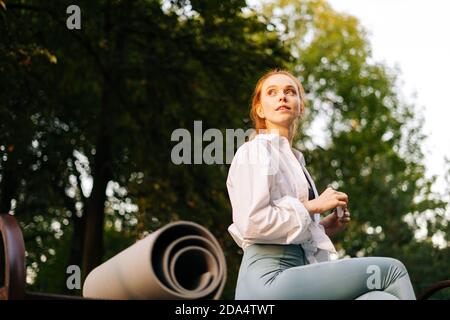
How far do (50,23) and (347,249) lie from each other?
11636mm

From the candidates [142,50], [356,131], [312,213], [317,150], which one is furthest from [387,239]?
[312,213]

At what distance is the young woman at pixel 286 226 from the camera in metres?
2.23

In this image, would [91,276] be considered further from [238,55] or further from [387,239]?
[387,239]

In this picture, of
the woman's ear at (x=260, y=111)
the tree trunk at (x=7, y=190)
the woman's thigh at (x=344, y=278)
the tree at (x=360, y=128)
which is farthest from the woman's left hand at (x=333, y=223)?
the tree at (x=360, y=128)

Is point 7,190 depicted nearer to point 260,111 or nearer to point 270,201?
point 260,111

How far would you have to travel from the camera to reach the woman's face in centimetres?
282

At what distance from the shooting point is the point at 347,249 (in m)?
22.1

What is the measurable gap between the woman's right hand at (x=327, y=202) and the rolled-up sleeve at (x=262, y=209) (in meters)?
0.04

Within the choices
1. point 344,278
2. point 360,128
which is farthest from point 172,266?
point 360,128

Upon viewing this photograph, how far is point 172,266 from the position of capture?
1.63 meters

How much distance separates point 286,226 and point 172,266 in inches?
34.3

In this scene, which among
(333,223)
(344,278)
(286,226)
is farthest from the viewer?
(333,223)

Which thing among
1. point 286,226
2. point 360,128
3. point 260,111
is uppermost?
point 360,128
